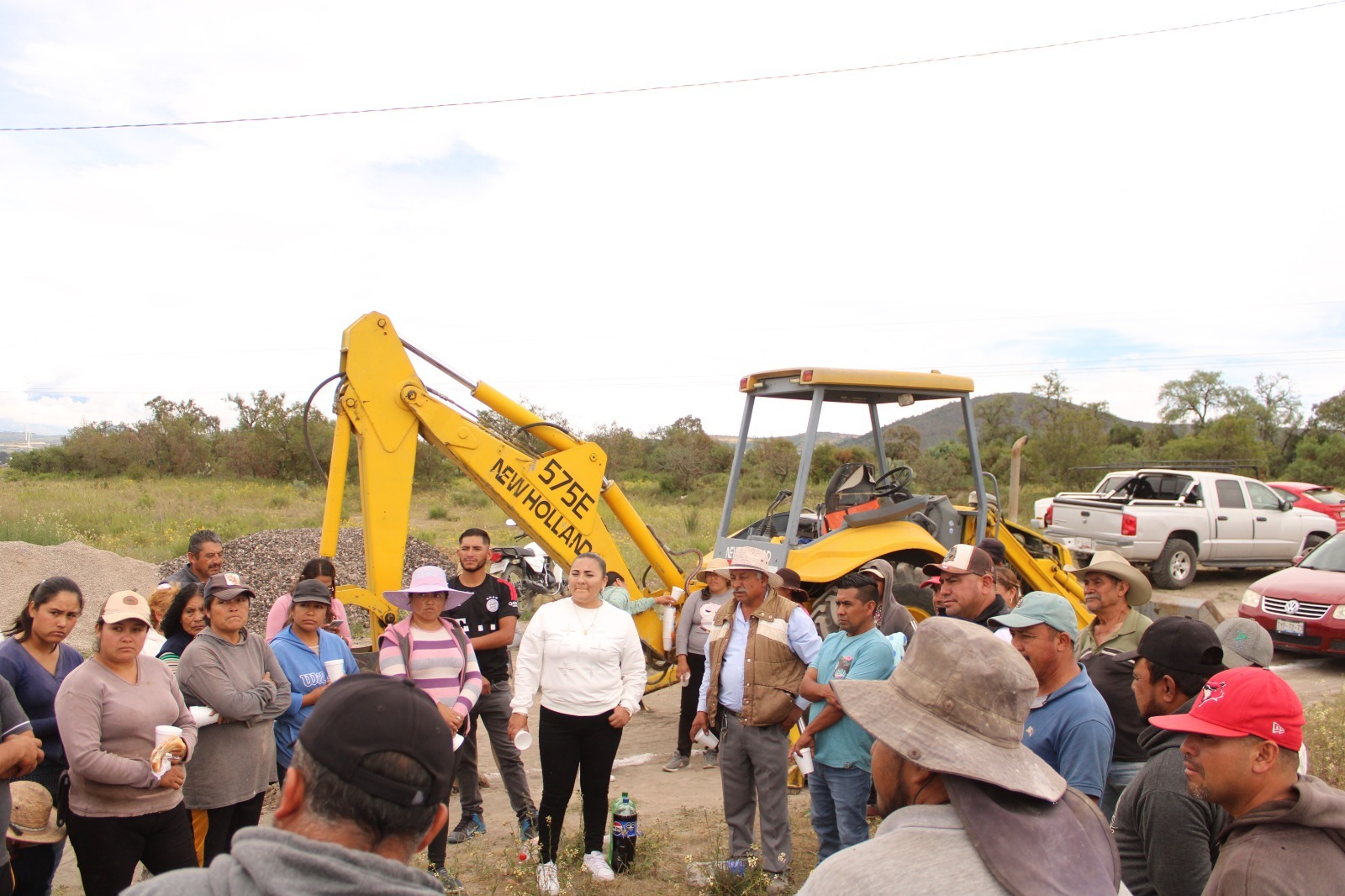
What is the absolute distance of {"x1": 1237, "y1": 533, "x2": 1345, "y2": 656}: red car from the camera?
9.20 m

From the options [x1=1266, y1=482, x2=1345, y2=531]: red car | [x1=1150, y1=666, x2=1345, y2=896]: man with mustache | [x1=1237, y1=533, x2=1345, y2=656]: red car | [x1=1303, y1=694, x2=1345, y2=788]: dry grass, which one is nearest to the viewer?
[x1=1150, y1=666, x2=1345, y2=896]: man with mustache

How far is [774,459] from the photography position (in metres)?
32.2

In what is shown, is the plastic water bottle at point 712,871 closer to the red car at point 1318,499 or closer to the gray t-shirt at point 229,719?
the gray t-shirt at point 229,719

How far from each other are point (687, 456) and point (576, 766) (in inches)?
1227

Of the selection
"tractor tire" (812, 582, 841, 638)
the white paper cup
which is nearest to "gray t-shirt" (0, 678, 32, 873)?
the white paper cup

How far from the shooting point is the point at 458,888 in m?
4.41

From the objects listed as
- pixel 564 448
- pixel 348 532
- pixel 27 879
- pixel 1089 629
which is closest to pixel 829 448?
pixel 348 532

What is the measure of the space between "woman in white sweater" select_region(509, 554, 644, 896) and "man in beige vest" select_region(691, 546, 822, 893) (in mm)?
475

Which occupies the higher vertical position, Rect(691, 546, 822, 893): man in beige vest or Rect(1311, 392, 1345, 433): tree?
Rect(1311, 392, 1345, 433): tree

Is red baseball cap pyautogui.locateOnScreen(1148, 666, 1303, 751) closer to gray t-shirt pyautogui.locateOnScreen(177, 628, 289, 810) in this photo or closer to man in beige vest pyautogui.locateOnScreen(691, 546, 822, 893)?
man in beige vest pyautogui.locateOnScreen(691, 546, 822, 893)

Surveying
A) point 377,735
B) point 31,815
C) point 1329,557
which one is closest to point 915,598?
point 31,815

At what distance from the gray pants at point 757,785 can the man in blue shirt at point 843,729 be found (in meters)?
0.19

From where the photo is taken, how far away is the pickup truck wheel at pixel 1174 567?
14438mm

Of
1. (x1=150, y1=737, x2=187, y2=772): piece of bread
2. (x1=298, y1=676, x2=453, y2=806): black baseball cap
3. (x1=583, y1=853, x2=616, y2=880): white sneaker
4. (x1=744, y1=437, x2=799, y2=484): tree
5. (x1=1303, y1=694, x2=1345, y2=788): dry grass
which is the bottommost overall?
(x1=583, y1=853, x2=616, y2=880): white sneaker
